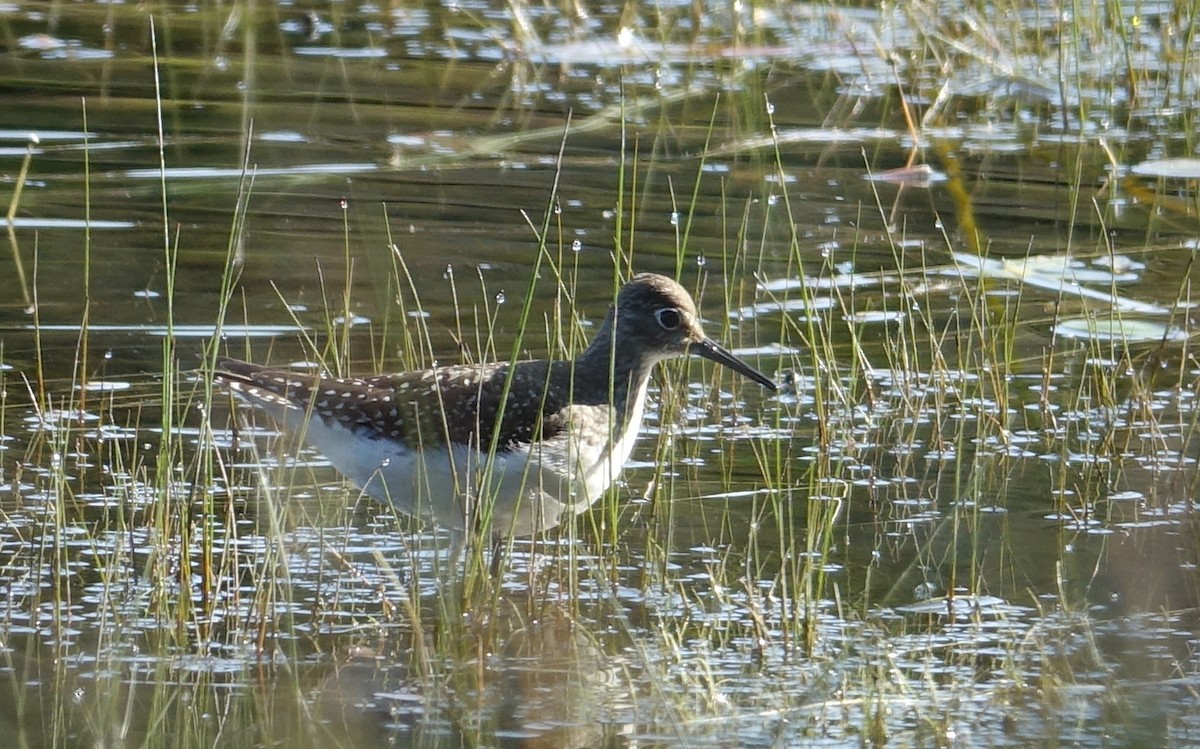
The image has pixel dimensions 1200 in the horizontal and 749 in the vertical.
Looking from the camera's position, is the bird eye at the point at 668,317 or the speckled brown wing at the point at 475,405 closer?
the speckled brown wing at the point at 475,405

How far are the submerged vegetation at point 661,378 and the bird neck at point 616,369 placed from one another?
17cm

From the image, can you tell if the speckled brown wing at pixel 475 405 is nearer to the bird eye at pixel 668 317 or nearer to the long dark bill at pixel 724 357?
the bird eye at pixel 668 317

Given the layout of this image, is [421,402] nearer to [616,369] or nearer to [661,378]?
[616,369]

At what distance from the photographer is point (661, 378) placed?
7445mm

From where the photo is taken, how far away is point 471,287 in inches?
340

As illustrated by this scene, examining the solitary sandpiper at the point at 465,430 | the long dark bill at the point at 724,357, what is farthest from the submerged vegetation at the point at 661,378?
the long dark bill at the point at 724,357

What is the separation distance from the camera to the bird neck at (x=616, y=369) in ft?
20.8

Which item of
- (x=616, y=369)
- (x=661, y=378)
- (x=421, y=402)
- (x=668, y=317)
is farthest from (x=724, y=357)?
(x=421, y=402)

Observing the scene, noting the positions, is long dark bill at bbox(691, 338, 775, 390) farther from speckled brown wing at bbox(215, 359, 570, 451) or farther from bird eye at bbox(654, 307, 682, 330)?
speckled brown wing at bbox(215, 359, 570, 451)

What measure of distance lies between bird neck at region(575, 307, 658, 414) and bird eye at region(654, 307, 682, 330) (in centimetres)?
12

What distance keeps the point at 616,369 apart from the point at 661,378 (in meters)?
0.96

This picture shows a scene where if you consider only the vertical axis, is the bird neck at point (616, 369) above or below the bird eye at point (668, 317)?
below

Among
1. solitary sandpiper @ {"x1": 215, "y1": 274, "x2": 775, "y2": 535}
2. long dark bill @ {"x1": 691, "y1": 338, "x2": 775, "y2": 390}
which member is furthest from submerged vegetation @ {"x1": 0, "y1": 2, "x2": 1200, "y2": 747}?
long dark bill @ {"x1": 691, "y1": 338, "x2": 775, "y2": 390}

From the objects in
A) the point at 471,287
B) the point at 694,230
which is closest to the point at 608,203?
the point at 694,230
